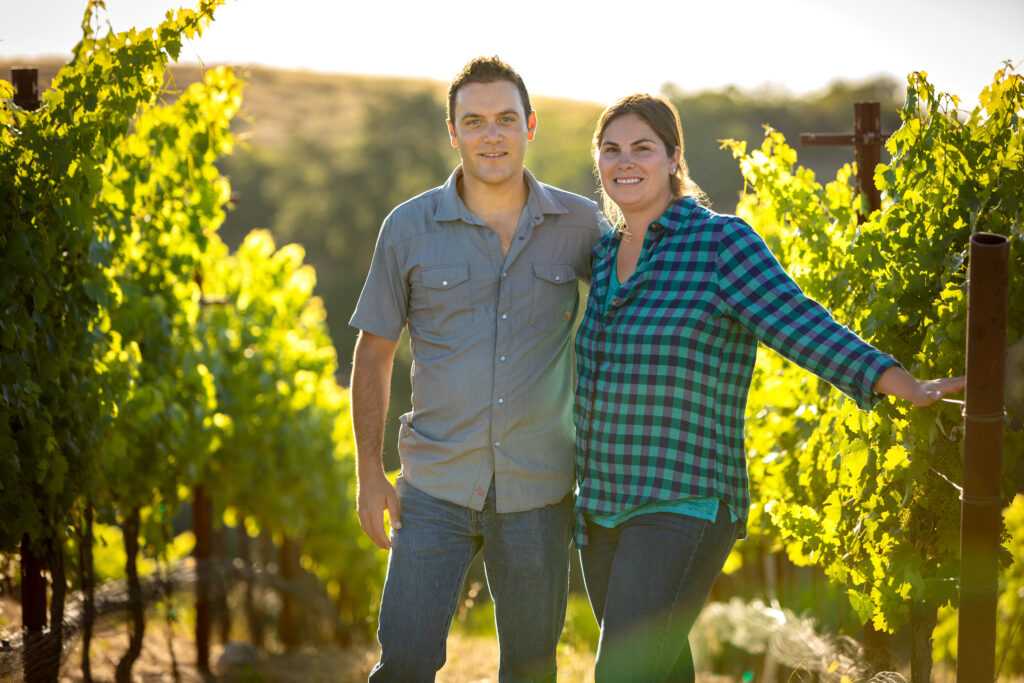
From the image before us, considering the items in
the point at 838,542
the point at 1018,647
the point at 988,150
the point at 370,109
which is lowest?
the point at 1018,647

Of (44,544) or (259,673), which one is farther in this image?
(259,673)

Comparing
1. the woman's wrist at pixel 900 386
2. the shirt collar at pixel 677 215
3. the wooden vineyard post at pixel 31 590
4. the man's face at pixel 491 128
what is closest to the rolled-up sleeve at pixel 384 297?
the man's face at pixel 491 128

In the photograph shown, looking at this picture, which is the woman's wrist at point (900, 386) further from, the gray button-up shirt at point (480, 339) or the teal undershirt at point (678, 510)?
the gray button-up shirt at point (480, 339)

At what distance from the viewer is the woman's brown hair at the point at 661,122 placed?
303 centimetres

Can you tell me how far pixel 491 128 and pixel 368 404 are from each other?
86cm

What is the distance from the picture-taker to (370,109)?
45469 mm

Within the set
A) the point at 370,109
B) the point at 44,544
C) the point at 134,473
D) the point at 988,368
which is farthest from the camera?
the point at 370,109

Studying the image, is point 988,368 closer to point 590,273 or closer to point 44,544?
point 590,273

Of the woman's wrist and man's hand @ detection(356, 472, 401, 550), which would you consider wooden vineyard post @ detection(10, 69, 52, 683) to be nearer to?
man's hand @ detection(356, 472, 401, 550)

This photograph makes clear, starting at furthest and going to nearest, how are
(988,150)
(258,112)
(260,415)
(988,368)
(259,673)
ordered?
1. (258,112)
2. (260,415)
3. (259,673)
4. (988,150)
5. (988,368)

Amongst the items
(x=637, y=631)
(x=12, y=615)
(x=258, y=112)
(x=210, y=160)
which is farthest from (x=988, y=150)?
(x=258, y=112)

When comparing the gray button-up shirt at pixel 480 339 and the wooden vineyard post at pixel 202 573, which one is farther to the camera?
the wooden vineyard post at pixel 202 573

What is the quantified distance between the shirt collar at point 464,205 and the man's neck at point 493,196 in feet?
0.10

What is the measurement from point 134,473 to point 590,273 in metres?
3.99
